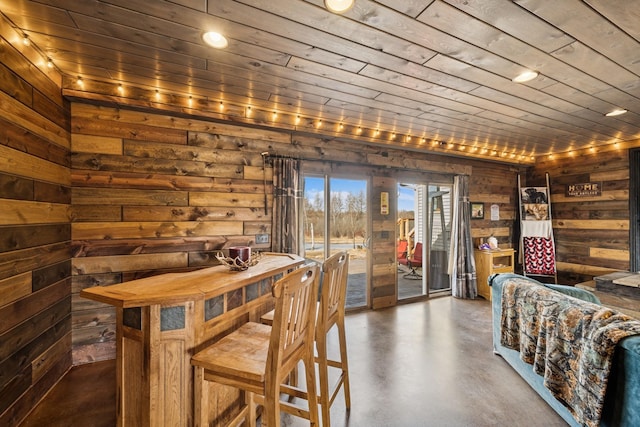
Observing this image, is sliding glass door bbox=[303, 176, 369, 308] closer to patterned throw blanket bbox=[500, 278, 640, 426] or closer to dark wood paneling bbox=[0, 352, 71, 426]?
patterned throw blanket bbox=[500, 278, 640, 426]

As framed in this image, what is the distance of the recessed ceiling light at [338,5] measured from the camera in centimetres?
149

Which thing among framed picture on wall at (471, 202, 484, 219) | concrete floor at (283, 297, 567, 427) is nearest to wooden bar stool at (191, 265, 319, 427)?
concrete floor at (283, 297, 567, 427)

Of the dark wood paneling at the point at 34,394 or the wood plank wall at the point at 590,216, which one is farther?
the wood plank wall at the point at 590,216

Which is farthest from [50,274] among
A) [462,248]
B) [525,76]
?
[462,248]

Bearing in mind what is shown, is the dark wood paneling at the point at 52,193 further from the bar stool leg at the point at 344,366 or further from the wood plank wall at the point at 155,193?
the bar stool leg at the point at 344,366

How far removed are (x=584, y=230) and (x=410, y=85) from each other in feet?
15.9

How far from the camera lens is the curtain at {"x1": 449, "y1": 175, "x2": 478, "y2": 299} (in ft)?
15.1

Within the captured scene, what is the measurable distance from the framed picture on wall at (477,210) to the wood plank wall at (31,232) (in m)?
5.70

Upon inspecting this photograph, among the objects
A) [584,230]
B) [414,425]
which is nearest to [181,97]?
[414,425]

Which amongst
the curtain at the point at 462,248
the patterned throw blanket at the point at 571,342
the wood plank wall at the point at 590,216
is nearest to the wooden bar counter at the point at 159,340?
the patterned throw blanket at the point at 571,342

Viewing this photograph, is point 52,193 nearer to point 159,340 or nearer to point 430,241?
Result: point 159,340

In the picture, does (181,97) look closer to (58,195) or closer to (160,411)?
(58,195)

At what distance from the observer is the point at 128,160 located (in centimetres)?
267

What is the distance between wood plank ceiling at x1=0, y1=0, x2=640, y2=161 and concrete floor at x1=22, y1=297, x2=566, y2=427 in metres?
2.54
